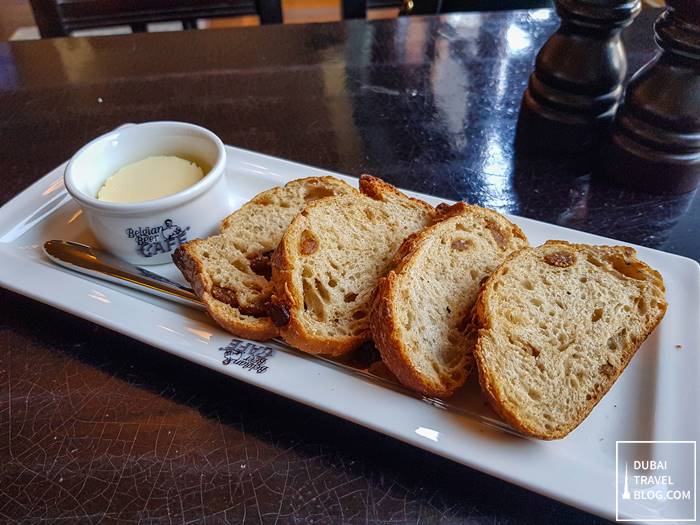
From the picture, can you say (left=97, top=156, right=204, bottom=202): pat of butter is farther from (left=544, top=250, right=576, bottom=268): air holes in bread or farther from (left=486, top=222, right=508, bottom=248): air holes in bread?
(left=544, top=250, right=576, bottom=268): air holes in bread

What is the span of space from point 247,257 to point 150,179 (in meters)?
0.35

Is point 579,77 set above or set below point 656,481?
above

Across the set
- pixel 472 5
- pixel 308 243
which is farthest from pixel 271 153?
pixel 472 5

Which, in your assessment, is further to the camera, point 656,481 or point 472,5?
point 472,5

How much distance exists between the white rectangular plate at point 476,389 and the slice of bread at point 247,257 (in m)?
0.05

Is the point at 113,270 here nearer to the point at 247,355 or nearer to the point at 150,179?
the point at 150,179

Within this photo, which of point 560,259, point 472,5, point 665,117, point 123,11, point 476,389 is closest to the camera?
point 476,389

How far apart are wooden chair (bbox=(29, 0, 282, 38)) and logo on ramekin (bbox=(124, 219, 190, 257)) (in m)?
1.62

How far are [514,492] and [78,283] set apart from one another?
92 centimetres

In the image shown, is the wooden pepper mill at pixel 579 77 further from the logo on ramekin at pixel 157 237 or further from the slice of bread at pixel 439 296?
the logo on ramekin at pixel 157 237

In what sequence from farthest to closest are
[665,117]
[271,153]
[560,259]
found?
1. [271,153]
2. [665,117]
3. [560,259]

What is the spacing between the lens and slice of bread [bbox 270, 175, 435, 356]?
3.48 ft

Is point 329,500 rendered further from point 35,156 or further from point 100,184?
point 35,156

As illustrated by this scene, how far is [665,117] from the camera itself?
1455 mm
